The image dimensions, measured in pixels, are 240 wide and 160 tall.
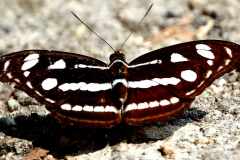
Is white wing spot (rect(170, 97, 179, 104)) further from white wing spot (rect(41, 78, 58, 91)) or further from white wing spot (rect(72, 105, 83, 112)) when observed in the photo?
white wing spot (rect(41, 78, 58, 91))

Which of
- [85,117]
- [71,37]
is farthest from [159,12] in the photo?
[85,117]

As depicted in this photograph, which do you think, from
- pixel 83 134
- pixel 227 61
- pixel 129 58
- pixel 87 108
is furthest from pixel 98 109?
pixel 129 58

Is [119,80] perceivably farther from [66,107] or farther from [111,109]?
[66,107]

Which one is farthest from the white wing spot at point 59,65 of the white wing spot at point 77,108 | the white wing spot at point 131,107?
the white wing spot at point 131,107

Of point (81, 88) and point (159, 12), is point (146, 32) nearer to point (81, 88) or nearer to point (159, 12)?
point (159, 12)

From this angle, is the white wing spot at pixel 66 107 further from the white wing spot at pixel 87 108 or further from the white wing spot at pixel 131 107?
the white wing spot at pixel 131 107

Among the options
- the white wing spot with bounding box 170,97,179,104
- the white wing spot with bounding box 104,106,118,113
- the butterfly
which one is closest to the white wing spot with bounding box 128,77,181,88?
the butterfly
